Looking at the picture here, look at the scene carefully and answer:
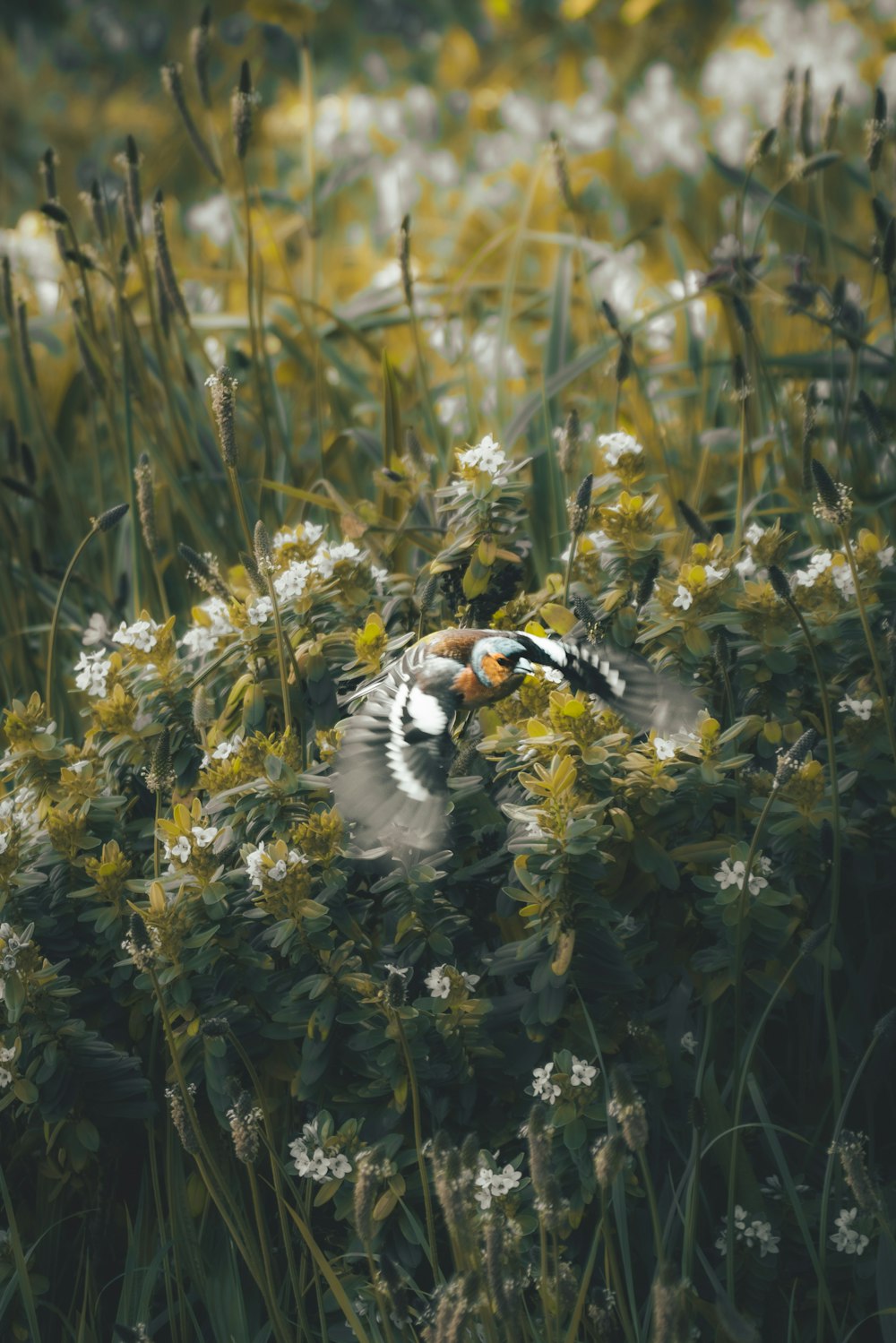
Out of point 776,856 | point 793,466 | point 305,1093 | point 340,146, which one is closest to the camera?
point 305,1093

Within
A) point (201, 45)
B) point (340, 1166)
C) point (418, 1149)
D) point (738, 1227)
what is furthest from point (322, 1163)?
point (201, 45)

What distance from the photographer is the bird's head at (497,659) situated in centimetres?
136

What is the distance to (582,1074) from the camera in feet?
4.62

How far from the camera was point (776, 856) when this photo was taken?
1559 millimetres

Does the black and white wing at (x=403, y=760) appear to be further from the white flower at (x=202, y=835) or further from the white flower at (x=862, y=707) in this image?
the white flower at (x=862, y=707)

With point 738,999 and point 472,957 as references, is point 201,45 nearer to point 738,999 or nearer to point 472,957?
point 472,957

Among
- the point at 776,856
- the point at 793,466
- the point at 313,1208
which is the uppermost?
the point at 793,466

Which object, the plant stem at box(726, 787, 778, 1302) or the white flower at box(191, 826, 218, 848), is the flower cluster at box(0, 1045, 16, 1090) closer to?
the white flower at box(191, 826, 218, 848)

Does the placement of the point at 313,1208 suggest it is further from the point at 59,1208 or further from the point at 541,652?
the point at 541,652

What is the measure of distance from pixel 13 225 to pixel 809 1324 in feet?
16.6

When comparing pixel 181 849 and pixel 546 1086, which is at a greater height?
pixel 181 849

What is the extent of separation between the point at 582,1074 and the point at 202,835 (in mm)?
505

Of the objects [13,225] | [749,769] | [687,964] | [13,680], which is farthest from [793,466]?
[13,225]

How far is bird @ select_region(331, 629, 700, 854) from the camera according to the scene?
1312 mm
